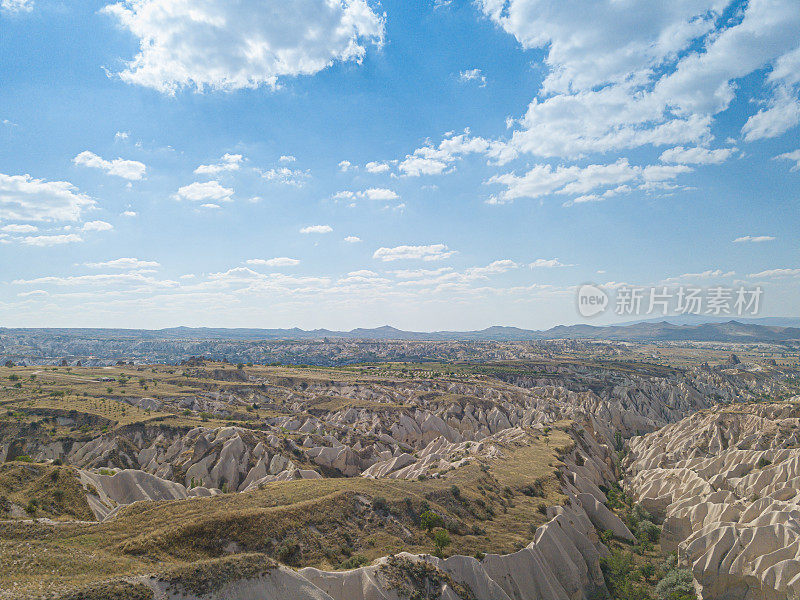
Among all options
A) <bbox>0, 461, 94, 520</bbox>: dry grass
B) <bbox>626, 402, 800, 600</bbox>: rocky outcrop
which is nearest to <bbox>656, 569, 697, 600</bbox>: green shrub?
<bbox>626, 402, 800, 600</bbox>: rocky outcrop

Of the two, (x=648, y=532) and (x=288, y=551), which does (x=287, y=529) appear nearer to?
(x=288, y=551)

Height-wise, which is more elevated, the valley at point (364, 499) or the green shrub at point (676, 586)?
the valley at point (364, 499)

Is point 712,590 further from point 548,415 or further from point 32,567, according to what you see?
point 548,415

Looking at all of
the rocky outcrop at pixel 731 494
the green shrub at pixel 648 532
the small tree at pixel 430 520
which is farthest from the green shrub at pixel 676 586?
the small tree at pixel 430 520

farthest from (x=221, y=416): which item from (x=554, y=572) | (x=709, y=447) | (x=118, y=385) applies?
(x=709, y=447)

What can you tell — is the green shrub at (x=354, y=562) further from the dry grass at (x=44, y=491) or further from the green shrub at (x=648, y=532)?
the green shrub at (x=648, y=532)

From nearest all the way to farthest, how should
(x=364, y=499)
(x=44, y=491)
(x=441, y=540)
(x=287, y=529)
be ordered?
(x=287, y=529) < (x=441, y=540) < (x=44, y=491) < (x=364, y=499)

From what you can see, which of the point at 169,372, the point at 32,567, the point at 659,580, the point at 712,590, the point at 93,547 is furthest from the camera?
the point at 169,372

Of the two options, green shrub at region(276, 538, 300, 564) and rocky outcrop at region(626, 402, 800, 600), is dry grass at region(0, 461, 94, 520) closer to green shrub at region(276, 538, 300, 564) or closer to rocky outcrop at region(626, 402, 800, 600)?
green shrub at region(276, 538, 300, 564)

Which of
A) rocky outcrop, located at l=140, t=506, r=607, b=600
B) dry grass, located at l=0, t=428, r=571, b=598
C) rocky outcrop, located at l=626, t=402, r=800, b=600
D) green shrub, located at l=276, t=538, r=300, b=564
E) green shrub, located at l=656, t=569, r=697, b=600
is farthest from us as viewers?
green shrub, located at l=656, t=569, r=697, b=600

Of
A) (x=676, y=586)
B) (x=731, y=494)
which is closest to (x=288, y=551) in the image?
(x=676, y=586)

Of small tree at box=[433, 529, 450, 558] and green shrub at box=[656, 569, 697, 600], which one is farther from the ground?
small tree at box=[433, 529, 450, 558]
